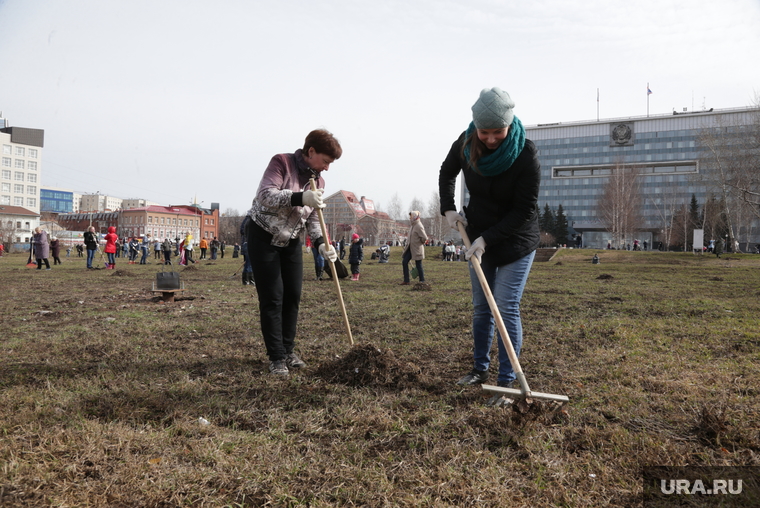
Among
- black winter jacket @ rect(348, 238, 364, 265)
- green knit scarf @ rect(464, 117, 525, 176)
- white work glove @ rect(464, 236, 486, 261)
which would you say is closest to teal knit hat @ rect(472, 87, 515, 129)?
green knit scarf @ rect(464, 117, 525, 176)

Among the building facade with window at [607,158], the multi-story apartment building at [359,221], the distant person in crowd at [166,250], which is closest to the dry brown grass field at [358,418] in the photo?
the distant person in crowd at [166,250]

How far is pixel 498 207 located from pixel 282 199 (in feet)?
5.32

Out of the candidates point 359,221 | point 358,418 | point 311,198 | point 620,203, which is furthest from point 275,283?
point 359,221

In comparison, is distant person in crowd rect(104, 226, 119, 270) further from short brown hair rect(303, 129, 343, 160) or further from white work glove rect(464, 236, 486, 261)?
white work glove rect(464, 236, 486, 261)

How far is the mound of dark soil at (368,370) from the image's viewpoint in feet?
11.5

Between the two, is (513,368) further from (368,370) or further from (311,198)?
(311,198)

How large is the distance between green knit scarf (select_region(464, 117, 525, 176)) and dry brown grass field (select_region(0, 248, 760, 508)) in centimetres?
154

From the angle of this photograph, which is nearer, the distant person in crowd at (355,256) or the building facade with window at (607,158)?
the distant person in crowd at (355,256)

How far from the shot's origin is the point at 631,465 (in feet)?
7.38

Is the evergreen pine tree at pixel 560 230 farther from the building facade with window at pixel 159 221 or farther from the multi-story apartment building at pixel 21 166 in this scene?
the multi-story apartment building at pixel 21 166

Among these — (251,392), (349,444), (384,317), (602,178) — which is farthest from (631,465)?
(602,178)

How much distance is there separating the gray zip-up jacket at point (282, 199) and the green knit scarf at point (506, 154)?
1.41 meters

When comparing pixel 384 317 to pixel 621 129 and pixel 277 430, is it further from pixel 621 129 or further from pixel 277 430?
pixel 621 129

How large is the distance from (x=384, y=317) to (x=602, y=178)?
105498 millimetres
